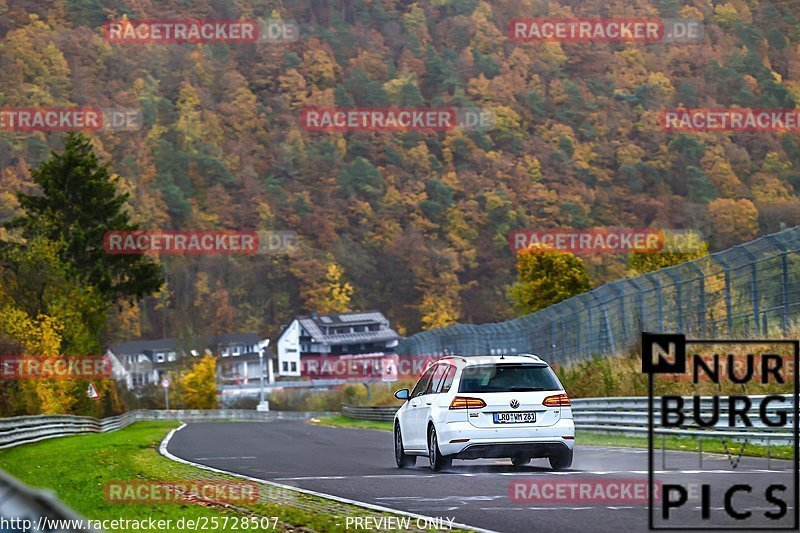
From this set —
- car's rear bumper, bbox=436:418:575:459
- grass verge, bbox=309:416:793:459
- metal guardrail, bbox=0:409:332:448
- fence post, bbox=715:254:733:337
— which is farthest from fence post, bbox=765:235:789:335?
metal guardrail, bbox=0:409:332:448

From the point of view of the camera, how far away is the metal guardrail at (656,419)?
19.2 meters

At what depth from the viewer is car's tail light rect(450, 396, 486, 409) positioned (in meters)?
16.3

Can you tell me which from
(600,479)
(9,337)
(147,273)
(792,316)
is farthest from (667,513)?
(147,273)

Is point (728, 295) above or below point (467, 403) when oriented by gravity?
Result: above

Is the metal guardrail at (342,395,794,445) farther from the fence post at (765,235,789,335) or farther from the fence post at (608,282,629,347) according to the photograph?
the fence post at (608,282,629,347)

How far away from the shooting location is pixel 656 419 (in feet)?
79.0

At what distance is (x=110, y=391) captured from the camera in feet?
211

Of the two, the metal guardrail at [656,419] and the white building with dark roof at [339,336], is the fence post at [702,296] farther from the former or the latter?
the white building with dark roof at [339,336]

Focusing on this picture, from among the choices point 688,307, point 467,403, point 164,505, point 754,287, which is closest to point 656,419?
point 754,287

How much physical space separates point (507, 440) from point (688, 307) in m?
12.9

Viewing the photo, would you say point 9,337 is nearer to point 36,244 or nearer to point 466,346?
point 36,244

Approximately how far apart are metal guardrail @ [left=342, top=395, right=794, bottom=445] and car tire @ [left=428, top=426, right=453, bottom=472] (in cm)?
306

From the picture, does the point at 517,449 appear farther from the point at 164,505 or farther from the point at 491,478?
the point at 164,505

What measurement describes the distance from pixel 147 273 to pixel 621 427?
45.9m
